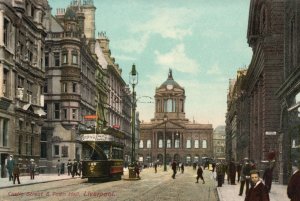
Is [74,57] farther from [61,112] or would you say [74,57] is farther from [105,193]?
[105,193]

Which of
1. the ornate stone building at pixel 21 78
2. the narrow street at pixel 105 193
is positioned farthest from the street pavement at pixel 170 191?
the ornate stone building at pixel 21 78

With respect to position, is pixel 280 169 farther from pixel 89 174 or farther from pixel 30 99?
pixel 30 99

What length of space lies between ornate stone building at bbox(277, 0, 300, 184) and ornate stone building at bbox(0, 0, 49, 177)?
18.4 meters

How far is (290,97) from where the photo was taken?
108 ft

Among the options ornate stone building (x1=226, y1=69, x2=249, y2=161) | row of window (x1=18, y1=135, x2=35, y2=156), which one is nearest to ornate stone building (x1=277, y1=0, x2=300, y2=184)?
row of window (x1=18, y1=135, x2=35, y2=156)

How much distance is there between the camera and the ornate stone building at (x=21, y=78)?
43.3 meters

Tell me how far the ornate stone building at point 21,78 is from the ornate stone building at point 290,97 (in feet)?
60.3

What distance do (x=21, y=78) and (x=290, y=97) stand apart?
2315 centimetres

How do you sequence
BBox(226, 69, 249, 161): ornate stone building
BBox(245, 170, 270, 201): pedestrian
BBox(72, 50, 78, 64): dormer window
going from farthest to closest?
BBox(226, 69, 249, 161): ornate stone building → BBox(72, 50, 78, 64): dormer window → BBox(245, 170, 270, 201): pedestrian

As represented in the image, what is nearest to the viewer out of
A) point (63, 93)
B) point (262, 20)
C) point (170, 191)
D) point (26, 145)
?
point (170, 191)

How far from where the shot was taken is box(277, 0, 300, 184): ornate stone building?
31016mm

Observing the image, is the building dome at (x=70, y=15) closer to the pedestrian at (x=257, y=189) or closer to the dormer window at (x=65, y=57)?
the dormer window at (x=65, y=57)

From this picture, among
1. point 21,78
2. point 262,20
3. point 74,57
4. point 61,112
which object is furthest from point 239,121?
point 21,78

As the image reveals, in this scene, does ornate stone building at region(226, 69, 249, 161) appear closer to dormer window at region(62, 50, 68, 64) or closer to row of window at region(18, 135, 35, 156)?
dormer window at region(62, 50, 68, 64)
